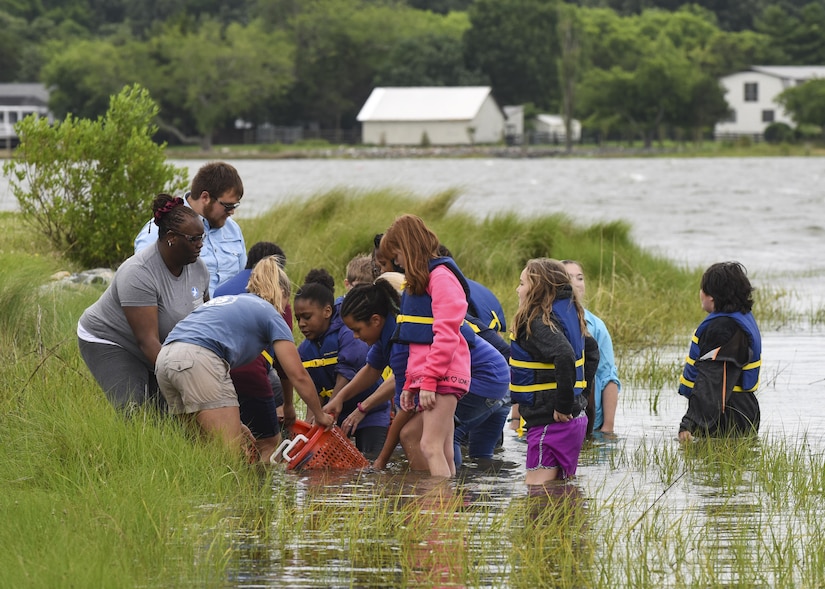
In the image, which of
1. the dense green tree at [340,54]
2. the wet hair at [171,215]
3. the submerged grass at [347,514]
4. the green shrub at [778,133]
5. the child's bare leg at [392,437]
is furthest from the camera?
the dense green tree at [340,54]

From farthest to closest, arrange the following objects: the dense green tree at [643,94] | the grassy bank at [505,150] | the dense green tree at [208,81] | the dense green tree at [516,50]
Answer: the dense green tree at [516,50]
the dense green tree at [208,81]
the dense green tree at [643,94]
the grassy bank at [505,150]

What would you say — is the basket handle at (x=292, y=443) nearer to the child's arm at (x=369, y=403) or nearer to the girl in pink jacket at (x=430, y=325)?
the child's arm at (x=369, y=403)

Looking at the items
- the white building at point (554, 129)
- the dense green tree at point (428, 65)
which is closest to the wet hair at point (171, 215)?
the white building at point (554, 129)

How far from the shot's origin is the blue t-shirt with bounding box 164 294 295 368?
708 cm

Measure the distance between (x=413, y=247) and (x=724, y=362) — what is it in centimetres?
220

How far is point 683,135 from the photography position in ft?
330

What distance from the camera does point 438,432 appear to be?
7262 mm

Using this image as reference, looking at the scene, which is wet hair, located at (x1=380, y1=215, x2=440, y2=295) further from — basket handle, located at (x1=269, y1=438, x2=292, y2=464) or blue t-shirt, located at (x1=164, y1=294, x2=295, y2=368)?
basket handle, located at (x1=269, y1=438, x2=292, y2=464)

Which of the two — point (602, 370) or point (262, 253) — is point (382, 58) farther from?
point (262, 253)

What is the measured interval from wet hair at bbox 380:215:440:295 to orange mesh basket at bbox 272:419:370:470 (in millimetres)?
1105

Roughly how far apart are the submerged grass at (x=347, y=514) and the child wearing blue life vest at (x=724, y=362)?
0.15 meters

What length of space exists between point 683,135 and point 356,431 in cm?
9529

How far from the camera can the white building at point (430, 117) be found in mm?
100125

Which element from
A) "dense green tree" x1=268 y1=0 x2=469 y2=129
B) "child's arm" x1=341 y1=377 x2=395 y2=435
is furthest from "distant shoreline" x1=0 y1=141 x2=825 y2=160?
"child's arm" x1=341 y1=377 x2=395 y2=435
